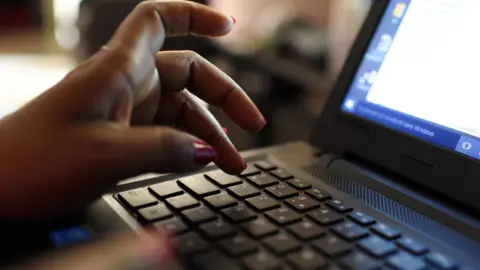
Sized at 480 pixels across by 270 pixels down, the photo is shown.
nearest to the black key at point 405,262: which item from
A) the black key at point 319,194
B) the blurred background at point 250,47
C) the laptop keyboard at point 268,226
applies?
the laptop keyboard at point 268,226

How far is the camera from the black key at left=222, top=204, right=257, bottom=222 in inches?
17.7

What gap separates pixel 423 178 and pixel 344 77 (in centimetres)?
15

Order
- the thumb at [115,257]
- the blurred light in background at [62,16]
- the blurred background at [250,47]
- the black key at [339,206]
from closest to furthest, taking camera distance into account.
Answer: the thumb at [115,257], the black key at [339,206], the blurred background at [250,47], the blurred light in background at [62,16]

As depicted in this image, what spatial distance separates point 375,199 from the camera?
0.52 meters

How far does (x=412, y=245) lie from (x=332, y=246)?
0.06m

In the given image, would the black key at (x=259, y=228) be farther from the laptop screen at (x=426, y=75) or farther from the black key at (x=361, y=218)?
the laptop screen at (x=426, y=75)

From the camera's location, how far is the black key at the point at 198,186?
503 millimetres

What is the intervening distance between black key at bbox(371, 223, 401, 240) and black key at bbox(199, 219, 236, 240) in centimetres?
11

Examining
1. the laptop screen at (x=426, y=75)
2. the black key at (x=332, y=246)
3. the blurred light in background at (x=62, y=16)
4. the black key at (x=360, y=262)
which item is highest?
the laptop screen at (x=426, y=75)

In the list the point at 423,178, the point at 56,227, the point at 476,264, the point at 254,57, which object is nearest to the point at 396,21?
the point at 423,178

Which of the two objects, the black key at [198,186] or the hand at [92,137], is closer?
the hand at [92,137]

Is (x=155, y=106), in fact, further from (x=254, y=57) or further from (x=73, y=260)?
(x=254, y=57)

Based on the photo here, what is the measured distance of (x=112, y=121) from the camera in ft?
1.32

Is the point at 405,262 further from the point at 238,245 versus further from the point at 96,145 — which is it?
the point at 96,145
